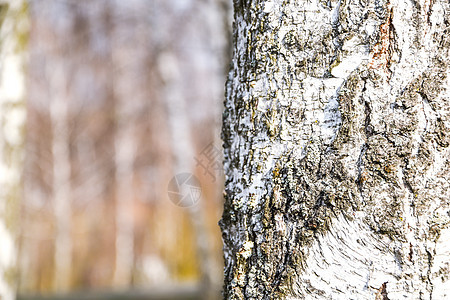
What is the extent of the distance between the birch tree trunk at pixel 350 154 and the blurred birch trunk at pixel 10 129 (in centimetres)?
251

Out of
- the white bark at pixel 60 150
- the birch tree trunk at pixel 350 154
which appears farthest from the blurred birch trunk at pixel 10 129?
the white bark at pixel 60 150

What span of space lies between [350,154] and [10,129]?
2.80m

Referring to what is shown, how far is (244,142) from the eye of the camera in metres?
1.00

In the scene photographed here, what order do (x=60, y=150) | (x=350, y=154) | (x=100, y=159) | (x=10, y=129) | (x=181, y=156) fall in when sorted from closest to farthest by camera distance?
(x=350, y=154) < (x=10, y=129) < (x=181, y=156) < (x=60, y=150) < (x=100, y=159)

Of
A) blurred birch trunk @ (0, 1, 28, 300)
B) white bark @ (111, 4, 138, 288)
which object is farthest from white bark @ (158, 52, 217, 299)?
white bark @ (111, 4, 138, 288)

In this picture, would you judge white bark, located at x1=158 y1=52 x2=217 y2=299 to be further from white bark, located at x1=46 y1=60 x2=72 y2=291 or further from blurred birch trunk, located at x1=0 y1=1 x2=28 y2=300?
white bark, located at x1=46 y1=60 x2=72 y2=291

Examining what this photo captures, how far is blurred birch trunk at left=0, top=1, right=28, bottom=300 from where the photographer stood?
296 cm

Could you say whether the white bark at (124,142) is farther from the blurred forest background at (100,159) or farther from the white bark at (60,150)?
the white bark at (60,150)

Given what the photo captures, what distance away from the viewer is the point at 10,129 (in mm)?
3064

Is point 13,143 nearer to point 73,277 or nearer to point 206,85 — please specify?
point 206,85

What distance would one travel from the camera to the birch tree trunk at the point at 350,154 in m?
0.82

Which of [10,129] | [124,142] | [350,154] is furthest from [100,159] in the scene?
[350,154]

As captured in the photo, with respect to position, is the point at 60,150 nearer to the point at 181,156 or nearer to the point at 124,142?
the point at 124,142

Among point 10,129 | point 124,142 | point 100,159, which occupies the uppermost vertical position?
point 10,129
